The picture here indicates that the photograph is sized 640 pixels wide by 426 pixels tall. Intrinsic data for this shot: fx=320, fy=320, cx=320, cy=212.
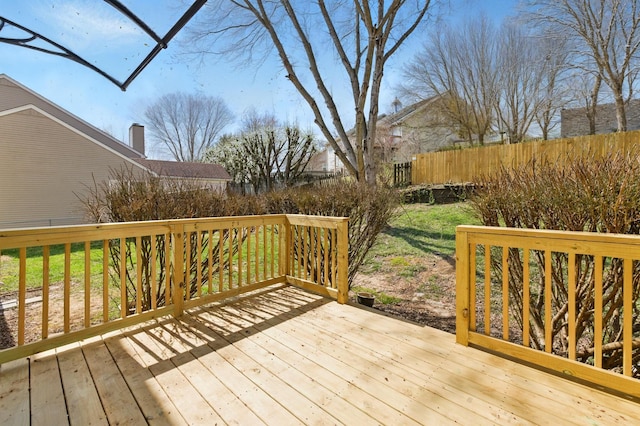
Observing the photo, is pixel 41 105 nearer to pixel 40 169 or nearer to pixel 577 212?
pixel 40 169

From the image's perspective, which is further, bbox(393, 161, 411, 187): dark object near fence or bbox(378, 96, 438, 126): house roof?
bbox(378, 96, 438, 126): house roof

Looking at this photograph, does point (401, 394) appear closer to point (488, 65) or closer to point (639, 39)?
point (639, 39)

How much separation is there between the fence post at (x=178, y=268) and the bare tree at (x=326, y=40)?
456 cm

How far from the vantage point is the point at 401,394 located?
6.21ft

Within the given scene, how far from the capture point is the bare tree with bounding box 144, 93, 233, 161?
2541 cm

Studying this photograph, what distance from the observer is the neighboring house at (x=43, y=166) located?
432 inches

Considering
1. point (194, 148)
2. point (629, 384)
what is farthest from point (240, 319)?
point (194, 148)

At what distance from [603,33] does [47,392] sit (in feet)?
58.0

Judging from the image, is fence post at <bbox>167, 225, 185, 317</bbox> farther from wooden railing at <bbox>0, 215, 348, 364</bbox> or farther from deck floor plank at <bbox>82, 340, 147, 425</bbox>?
deck floor plank at <bbox>82, 340, 147, 425</bbox>

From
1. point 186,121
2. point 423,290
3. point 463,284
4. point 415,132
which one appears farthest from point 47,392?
point 186,121

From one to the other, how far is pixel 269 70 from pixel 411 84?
430 inches

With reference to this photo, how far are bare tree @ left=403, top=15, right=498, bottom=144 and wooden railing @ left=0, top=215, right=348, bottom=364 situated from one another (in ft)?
49.3

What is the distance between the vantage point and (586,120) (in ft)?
49.6

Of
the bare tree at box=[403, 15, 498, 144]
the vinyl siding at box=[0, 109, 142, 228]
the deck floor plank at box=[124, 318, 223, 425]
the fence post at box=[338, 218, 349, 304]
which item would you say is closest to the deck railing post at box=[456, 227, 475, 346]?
the fence post at box=[338, 218, 349, 304]
